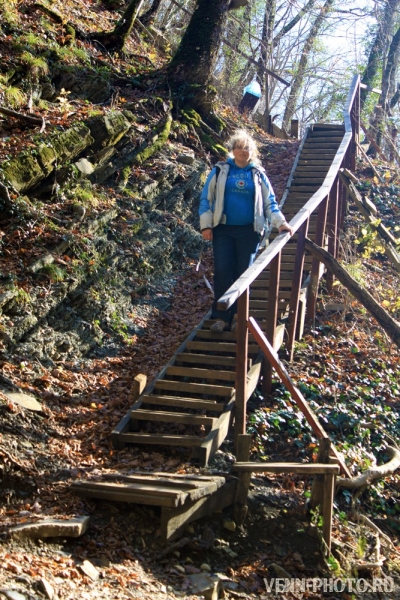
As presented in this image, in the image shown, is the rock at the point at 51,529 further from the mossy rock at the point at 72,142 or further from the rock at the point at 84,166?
the rock at the point at 84,166

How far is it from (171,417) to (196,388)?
486 millimetres

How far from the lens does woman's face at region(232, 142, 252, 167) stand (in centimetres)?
585

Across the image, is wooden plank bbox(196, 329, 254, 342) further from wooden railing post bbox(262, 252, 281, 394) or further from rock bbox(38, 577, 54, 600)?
rock bbox(38, 577, 54, 600)

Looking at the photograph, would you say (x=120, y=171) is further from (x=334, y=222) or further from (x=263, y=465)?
(x=263, y=465)

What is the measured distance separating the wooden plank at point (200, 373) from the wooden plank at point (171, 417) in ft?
2.04

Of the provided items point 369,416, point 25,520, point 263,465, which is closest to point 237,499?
point 263,465

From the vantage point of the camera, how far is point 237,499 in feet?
14.9

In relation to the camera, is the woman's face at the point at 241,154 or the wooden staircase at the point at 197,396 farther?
the woman's face at the point at 241,154

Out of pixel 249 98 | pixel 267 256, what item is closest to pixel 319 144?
pixel 249 98

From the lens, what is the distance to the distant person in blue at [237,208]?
5.93 meters

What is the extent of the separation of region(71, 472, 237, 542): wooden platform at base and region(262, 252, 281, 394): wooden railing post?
201 centimetres

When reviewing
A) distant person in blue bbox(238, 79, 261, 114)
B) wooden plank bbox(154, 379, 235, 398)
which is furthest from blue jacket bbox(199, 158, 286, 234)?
distant person in blue bbox(238, 79, 261, 114)

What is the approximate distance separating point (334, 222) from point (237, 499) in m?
5.85

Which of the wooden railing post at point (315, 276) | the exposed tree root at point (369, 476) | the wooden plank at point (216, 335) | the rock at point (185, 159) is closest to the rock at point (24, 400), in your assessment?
the wooden plank at point (216, 335)
